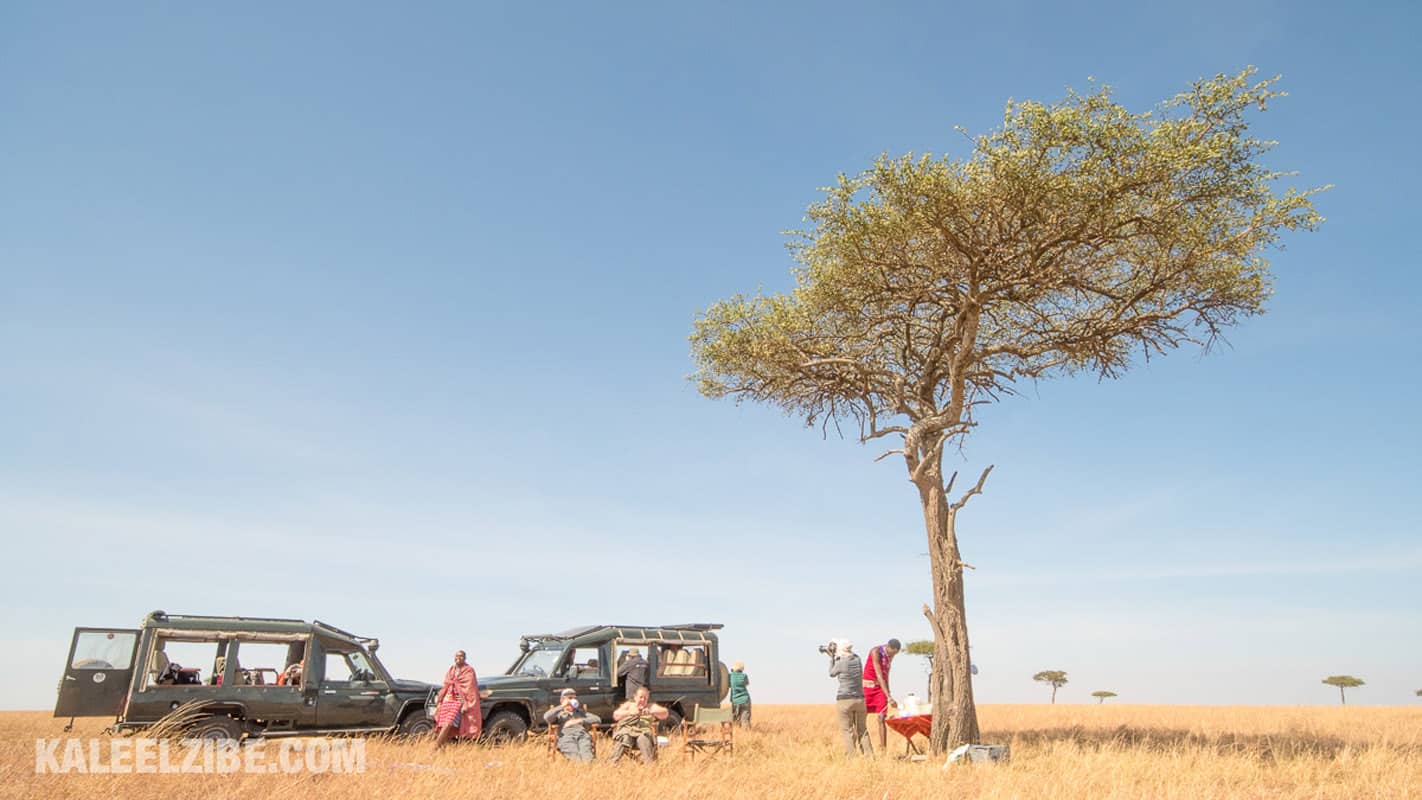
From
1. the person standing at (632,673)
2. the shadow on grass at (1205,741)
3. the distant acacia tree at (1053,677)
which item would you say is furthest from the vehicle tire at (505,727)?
the distant acacia tree at (1053,677)

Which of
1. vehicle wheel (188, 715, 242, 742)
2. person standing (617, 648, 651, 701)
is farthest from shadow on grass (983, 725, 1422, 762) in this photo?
vehicle wheel (188, 715, 242, 742)

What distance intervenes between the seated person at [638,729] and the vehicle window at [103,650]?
8.92 meters

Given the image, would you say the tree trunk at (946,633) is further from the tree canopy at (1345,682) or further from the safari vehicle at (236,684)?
the tree canopy at (1345,682)

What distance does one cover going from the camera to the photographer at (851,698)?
564 inches

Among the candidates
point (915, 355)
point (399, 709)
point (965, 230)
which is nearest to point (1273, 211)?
point (965, 230)

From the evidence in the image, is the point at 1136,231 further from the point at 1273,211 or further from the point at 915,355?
the point at 915,355

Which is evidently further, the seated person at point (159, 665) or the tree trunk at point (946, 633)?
the tree trunk at point (946, 633)

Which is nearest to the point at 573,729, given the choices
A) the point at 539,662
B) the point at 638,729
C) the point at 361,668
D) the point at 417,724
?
the point at 638,729

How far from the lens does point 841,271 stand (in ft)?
57.6

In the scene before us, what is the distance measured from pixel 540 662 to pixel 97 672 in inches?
294

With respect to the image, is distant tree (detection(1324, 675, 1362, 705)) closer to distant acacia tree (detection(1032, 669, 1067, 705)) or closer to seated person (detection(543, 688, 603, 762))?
distant acacia tree (detection(1032, 669, 1067, 705))

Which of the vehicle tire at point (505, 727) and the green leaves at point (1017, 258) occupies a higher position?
the green leaves at point (1017, 258)

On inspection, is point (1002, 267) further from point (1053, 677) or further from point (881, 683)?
point (1053, 677)

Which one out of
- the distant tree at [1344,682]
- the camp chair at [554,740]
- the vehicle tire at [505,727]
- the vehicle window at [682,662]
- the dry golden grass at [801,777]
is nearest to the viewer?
the dry golden grass at [801,777]
